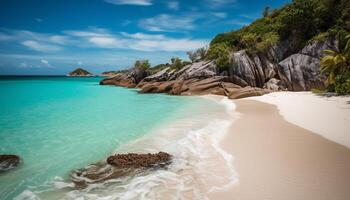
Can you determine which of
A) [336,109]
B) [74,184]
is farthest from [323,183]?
[336,109]

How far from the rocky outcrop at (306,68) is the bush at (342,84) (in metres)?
6.73

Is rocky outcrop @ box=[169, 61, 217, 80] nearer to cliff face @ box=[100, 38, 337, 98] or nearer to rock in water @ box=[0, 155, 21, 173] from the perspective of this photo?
cliff face @ box=[100, 38, 337, 98]

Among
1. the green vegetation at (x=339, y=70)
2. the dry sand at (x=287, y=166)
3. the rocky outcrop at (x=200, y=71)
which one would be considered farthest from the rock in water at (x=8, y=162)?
the rocky outcrop at (x=200, y=71)

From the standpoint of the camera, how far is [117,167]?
23.8 ft

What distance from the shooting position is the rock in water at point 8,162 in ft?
24.6

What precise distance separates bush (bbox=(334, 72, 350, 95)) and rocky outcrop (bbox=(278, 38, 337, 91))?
265 inches

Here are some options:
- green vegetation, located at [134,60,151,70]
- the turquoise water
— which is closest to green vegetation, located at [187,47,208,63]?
green vegetation, located at [134,60,151,70]

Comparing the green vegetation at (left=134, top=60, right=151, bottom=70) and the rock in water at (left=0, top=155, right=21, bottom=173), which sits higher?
the green vegetation at (left=134, top=60, right=151, bottom=70)

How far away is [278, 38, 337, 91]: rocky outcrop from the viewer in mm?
27047

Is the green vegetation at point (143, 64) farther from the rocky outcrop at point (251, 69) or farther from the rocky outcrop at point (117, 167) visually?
the rocky outcrop at point (117, 167)

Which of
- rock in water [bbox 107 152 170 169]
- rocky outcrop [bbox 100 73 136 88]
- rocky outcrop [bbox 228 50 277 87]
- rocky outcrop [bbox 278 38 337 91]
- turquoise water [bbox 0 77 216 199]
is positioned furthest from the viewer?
rocky outcrop [bbox 100 73 136 88]

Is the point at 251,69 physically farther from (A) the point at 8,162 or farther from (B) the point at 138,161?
(A) the point at 8,162

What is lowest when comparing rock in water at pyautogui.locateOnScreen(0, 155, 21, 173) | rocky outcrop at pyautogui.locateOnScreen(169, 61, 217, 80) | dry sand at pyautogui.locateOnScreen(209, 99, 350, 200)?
rock in water at pyautogui.locateOnScreen(0, 155, 21, 173)

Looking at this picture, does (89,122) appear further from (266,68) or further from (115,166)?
(266,68)
